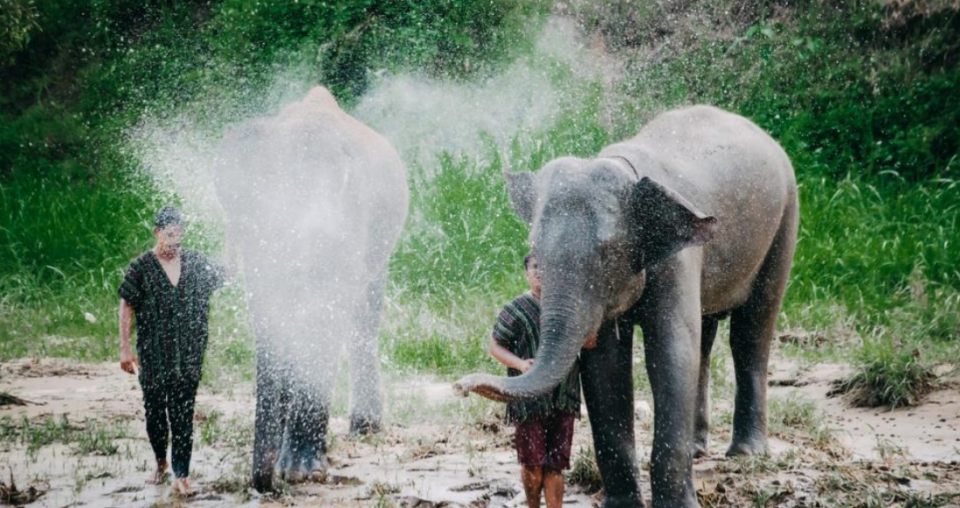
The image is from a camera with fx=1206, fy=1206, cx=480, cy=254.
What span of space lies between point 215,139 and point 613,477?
400 inches

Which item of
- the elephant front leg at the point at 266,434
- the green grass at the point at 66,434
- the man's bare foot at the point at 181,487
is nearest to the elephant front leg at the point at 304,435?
the elephant front leg at the point at 266,434

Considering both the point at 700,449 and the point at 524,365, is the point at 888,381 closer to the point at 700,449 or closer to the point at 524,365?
the point at 700,449

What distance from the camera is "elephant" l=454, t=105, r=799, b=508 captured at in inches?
187

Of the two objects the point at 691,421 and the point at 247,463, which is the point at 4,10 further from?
the point at 691,421

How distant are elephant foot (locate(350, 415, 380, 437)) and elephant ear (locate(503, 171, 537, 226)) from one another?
234cm

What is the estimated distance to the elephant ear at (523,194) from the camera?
541 centimetres

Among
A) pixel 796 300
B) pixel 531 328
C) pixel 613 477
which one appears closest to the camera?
pixel 531 328

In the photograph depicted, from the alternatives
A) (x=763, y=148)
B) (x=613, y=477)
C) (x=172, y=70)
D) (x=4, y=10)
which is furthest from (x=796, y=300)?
(x=172, y=70)

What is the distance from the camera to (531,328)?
5004 mm

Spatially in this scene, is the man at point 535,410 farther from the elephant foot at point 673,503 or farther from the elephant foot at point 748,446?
the elephant foot at point 748,446

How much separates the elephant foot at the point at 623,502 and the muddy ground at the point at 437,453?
265 millimetres

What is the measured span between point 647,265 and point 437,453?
6.94 ft

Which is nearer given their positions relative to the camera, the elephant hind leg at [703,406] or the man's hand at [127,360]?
the man's hand at [127,360]

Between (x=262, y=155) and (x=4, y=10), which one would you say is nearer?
(x=262, y=155)
